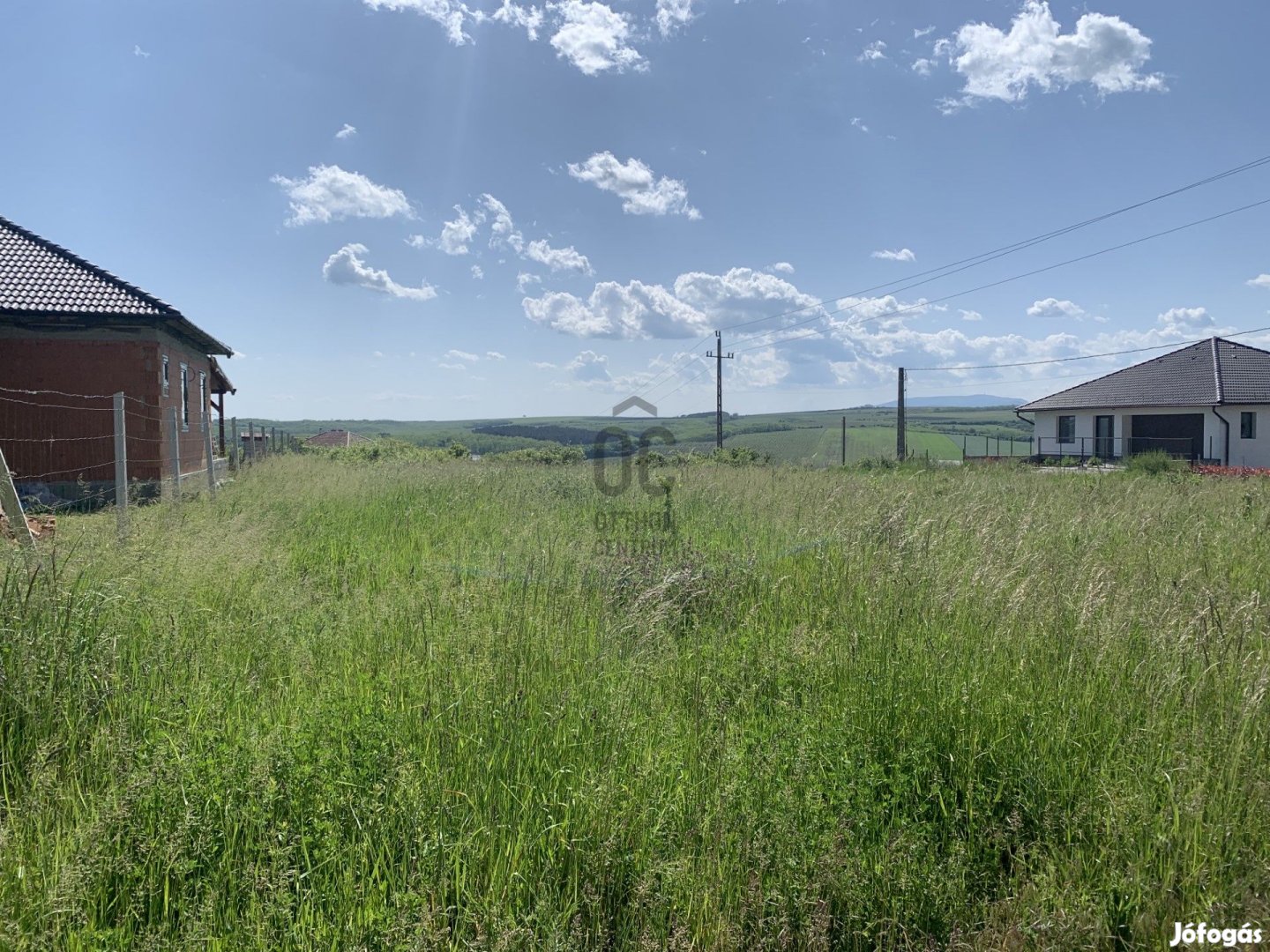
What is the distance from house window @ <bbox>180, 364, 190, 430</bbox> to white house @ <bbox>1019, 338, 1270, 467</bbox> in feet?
117

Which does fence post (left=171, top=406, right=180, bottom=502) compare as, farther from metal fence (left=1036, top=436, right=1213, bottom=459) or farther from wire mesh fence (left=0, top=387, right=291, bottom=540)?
metal fence (left=1036, top=436, right=1213, bottom=459)

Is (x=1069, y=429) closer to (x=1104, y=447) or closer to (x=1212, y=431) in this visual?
(x=1104, y=447)

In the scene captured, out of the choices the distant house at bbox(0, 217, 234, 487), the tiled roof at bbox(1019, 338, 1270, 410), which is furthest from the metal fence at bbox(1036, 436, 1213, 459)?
the distant house at bbox(0, 217, 234, 487)

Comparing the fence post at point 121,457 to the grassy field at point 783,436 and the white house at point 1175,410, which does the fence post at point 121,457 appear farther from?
the white house at point 1175,410

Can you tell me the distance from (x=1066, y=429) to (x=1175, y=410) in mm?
5991

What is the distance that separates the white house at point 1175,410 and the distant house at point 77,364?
1419 inches

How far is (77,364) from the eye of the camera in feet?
47.4

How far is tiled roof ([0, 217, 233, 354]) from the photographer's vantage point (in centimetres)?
1396

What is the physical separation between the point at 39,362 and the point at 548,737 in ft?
55.4

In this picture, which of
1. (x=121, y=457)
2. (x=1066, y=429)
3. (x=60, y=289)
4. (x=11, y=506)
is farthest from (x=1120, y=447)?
(x=60, y=289)

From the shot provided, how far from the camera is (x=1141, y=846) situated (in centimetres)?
239

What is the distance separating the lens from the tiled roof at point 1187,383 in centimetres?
3123

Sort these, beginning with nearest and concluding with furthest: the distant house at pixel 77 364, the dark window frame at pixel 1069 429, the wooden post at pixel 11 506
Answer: the wooden post at pixel 11 506
the distant house at pixel 77 364
the dark window frame at pixel 1069 429

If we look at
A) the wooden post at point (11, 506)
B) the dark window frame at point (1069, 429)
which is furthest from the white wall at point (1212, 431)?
the wooden post at point (11, 506)
